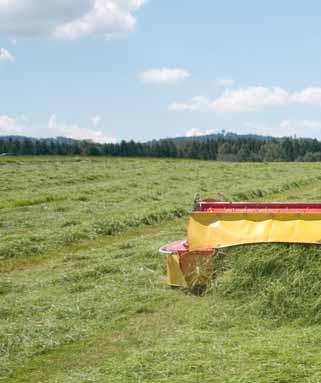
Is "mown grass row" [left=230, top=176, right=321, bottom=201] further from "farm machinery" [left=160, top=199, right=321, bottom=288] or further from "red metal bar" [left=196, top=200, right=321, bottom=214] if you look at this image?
"farm machinery" [left=160, top=199, right=321, bottom=288]

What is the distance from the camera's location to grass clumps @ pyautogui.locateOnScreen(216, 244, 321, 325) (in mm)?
6188

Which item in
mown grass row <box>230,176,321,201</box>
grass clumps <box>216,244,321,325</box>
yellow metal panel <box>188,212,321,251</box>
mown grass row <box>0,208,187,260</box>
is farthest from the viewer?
mown grass row <box>230,176,321,201</box>

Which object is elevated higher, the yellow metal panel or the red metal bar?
the red metal bar

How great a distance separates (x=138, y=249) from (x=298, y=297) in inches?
179

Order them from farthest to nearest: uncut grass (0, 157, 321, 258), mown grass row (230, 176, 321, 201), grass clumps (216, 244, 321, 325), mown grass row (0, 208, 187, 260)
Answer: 1. mown grass row (230, 176, 321, 201)
2. uncut grass (0, 157, 321, 258)
3. mown grass row (0, 208, 187, 260)
4. grass clumps (216, 244, 321, 325)

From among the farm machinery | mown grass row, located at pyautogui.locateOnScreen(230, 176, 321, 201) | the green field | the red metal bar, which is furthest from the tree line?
the farm machinery

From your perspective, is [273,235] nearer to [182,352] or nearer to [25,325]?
[182,352]

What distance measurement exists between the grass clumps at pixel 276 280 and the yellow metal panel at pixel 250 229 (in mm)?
102

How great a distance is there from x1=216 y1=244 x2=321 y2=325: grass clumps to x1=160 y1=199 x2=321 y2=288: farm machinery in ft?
0.39

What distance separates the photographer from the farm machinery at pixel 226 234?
6848 mm

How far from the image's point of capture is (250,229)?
720 cm

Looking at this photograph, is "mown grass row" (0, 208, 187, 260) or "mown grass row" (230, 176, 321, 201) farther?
"mown grass row" (230, 176, 321, 201)

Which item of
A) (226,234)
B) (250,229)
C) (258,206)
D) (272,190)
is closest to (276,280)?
(250,229)

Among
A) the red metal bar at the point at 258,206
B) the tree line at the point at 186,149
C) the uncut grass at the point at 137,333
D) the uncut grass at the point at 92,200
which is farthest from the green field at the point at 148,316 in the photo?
the tree line at the point at 186,149
